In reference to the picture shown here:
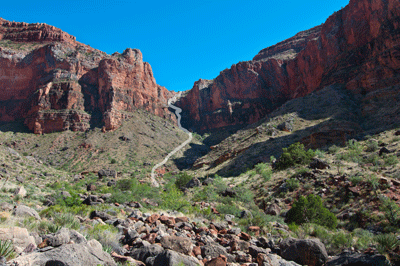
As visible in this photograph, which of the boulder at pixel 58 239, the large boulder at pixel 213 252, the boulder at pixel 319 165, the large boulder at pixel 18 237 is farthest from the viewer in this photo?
the boulder at pixel 319 165

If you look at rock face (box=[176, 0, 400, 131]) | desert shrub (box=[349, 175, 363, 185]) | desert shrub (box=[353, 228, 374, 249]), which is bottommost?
desert shrub (box=[353, 228, 374, 249])

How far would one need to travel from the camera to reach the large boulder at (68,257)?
3172 millimetres

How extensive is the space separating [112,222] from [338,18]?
81513mm

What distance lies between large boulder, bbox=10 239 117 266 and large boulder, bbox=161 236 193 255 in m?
1.52

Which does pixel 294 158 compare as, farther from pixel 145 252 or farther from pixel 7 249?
pixel 7 249

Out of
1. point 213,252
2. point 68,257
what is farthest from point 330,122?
point 68,257

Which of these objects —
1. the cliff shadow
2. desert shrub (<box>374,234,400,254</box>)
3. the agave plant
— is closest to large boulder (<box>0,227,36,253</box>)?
the agave plant

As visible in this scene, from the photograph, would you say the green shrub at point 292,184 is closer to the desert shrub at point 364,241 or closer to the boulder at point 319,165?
the boulder at point 319,165

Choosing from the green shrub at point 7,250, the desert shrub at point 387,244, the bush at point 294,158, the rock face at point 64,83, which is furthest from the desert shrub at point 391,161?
the rock face at point 64,83

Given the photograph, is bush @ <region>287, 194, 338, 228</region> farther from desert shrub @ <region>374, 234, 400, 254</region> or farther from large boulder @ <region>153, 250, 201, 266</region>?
large boulder @ <region>153, 250, 201, 266</region>

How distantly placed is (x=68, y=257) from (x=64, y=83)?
77.7 meters

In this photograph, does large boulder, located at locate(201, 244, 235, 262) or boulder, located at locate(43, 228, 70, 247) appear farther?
large boulder, located at locate(201, 244, 235, 262)

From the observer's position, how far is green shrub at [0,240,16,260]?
322 centimetres

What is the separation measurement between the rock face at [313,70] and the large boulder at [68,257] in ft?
149
